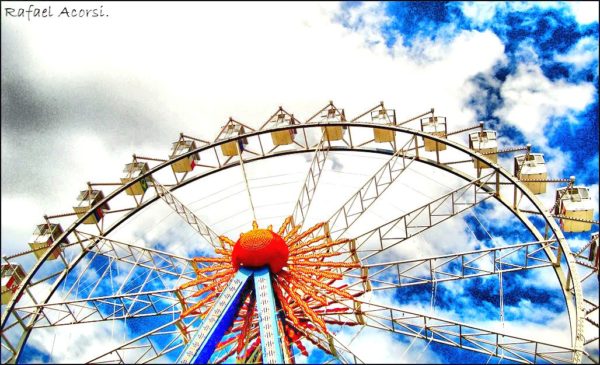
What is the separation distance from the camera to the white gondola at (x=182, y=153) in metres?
27.3

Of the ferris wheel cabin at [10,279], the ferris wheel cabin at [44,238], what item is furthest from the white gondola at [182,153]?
the ferris wheel cabin at [10,279]

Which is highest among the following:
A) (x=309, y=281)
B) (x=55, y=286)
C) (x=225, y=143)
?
(x=225, y=143)

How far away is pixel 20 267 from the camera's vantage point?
25828mm

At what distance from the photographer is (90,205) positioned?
2683 cm

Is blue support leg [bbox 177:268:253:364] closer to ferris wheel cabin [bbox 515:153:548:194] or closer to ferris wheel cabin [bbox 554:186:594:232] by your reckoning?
ferris wheel cabin [bbox 515:153:548:194]

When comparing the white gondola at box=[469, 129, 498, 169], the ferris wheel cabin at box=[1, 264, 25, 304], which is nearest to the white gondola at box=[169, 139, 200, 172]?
the ferris wheel cabin at box=[1, 264, 25, 304]

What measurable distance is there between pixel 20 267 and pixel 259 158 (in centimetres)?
1122

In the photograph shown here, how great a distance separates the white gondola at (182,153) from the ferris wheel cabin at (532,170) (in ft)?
44.9

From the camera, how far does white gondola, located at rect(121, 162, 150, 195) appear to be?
2698 cm

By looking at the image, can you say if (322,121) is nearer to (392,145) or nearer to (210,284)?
(392,145)

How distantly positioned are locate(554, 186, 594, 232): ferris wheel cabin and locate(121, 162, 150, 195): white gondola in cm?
1693

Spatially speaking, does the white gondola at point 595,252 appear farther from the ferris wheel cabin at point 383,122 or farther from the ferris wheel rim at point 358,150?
A: the ferris wheel cabin at point 383,122

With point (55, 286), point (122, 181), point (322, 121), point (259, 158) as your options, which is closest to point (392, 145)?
point (322, 121)

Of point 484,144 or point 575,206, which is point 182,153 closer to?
point 484,144
